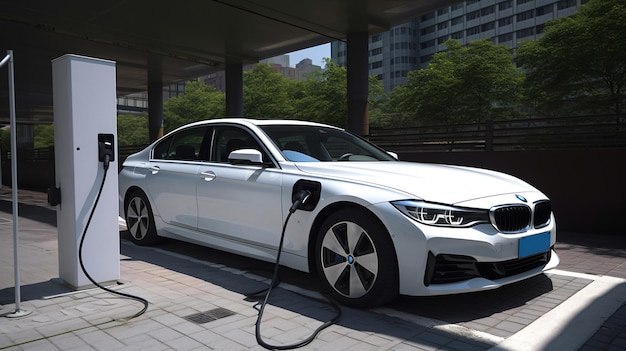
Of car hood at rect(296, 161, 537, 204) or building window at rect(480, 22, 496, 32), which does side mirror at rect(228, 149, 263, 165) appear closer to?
car hood at rect(296, 161, 537, 204)

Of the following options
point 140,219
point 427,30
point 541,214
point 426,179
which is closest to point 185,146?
point 140,219

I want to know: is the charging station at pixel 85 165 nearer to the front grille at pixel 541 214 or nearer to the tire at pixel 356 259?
the tire at pixel 356 259

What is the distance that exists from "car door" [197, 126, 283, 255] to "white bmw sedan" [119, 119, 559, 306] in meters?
0.01

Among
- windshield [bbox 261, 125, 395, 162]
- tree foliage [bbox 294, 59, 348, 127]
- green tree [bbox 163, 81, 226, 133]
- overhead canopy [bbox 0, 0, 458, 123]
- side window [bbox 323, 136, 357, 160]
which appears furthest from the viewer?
green tree [bbox 163, 81, 226, 133]

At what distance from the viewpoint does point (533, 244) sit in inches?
160

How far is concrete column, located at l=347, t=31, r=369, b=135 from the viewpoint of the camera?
16.7 m

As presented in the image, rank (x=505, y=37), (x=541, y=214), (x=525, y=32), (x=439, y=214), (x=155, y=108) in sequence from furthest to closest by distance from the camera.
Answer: (x=505, y=37) → (x=525, y=32) → (x=155, y=108) → (x=541, y=214) → (x=439, y=214)

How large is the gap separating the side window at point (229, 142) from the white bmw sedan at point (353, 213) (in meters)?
0.02

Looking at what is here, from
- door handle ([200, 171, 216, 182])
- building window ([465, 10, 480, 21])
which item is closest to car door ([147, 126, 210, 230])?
door handle ([200, 171, 216, 182])

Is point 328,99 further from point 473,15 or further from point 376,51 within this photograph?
point 376,51

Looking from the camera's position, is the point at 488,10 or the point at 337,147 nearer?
the point at 337,147

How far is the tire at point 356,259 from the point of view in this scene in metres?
3.82

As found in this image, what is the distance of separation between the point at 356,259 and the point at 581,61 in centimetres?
2349

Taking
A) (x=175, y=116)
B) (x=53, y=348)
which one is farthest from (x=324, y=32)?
(x=175, y=116)
